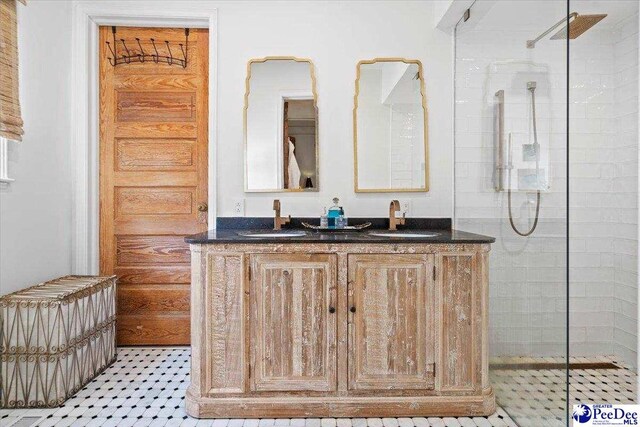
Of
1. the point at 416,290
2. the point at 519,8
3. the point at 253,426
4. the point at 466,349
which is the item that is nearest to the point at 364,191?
the point at 416,290

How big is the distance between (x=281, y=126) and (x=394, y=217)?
94 cm

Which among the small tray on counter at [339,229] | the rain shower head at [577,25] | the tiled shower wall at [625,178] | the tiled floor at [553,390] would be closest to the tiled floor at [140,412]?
the tiled floor at [553,390]

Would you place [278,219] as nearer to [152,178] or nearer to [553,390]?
[152,178]

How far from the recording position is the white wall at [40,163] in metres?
2.21

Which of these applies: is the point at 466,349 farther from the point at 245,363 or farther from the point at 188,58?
the point at 188,58

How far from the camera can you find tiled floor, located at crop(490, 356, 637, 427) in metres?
1.77

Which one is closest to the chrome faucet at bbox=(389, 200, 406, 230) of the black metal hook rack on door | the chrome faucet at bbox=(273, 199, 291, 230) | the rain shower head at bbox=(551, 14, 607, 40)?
the chrome faucet at bbox=(273, 199, 291, 230)

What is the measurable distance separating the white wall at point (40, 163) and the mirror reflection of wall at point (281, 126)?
120 cm

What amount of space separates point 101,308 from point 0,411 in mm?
657

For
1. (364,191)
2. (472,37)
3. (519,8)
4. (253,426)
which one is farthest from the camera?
(364,191)

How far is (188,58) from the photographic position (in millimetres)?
2807
